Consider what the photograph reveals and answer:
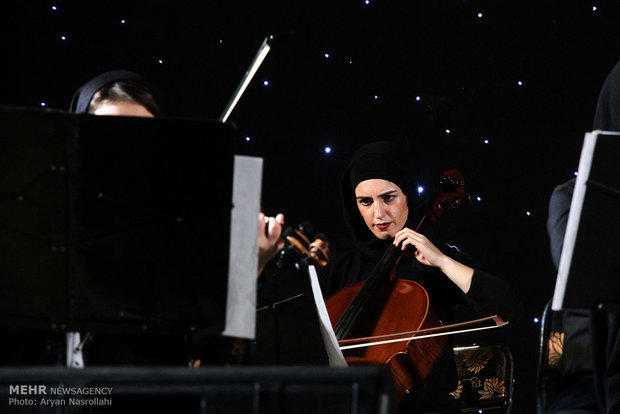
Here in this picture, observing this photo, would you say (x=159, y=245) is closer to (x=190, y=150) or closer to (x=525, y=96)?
(x=190, y=150)

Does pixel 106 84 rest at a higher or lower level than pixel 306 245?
higher

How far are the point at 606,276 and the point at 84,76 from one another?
207cm

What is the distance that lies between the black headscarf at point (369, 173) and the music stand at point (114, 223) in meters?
1.32

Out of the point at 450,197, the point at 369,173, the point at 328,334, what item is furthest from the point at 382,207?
the point at 328,334

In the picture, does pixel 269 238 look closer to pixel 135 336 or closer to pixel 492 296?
pixel 135 336

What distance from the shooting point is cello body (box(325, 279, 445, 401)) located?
2197mm

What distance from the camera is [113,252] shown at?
1.36 m

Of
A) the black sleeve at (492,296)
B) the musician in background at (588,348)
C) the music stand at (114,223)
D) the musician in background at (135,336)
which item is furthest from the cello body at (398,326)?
the music stand at (114,223)

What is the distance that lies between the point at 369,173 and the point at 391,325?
1.87 ft

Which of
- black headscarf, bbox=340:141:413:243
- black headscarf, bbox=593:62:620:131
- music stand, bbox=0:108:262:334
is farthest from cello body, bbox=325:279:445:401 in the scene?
music stand, bbox=0:108:262:334

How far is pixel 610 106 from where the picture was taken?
5.89ft

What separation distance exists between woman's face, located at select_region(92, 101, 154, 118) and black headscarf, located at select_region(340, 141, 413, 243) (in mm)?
1000

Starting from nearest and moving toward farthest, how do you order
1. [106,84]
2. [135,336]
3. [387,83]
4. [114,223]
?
[114,223] → [135,336] → [106,84] → [387,83]

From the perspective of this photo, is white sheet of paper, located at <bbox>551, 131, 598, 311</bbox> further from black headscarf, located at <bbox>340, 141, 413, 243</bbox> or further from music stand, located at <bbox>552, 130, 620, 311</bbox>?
black headscarf, located at <bbox>340, 141, 413, 243</bbox>
